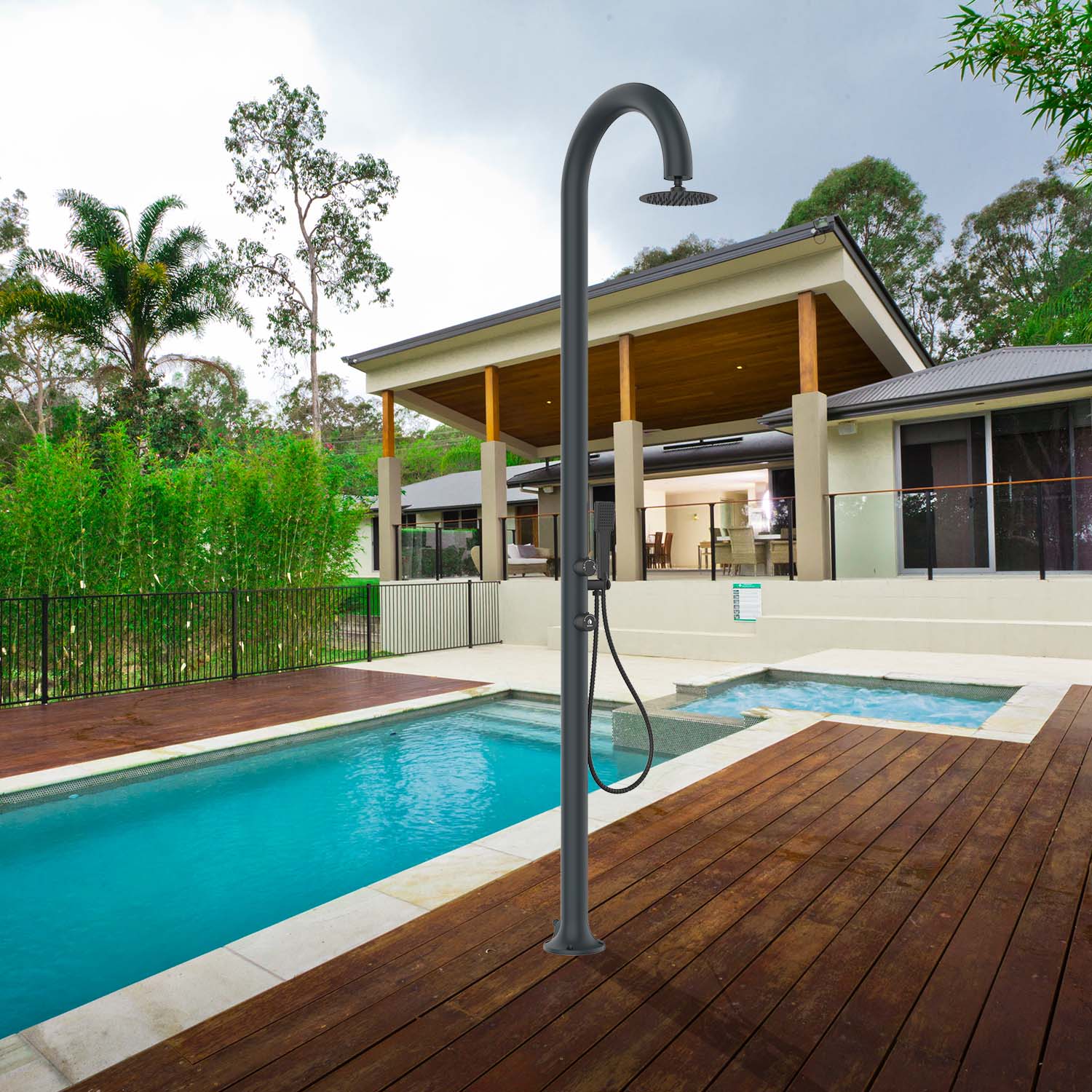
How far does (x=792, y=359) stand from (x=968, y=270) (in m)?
22.7

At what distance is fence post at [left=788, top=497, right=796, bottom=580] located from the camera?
10.6m

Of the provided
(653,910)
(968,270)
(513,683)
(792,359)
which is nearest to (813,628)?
(513,683)

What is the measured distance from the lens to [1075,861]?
8.73 ft

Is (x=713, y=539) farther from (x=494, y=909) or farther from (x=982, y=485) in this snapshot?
(x=494, y=909)

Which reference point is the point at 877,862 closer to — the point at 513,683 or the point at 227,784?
the point at 227,784

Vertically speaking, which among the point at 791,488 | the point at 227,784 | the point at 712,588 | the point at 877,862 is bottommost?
the point at 227,784

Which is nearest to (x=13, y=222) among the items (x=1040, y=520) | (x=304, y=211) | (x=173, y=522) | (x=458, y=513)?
(x=304, y=211)

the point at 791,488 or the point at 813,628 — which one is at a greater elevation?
the point at 791,488

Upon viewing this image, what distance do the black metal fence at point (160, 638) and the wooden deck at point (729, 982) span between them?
6.02m

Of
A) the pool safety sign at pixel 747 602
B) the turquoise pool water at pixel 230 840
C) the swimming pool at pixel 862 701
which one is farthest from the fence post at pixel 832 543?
the turquoise pool water at pixel 230 840

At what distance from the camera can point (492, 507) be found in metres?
13.1

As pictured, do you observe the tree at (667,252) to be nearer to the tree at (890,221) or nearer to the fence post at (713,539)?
the tree at (890,221)

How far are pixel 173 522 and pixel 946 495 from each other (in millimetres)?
9044

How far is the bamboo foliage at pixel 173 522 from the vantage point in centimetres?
776
